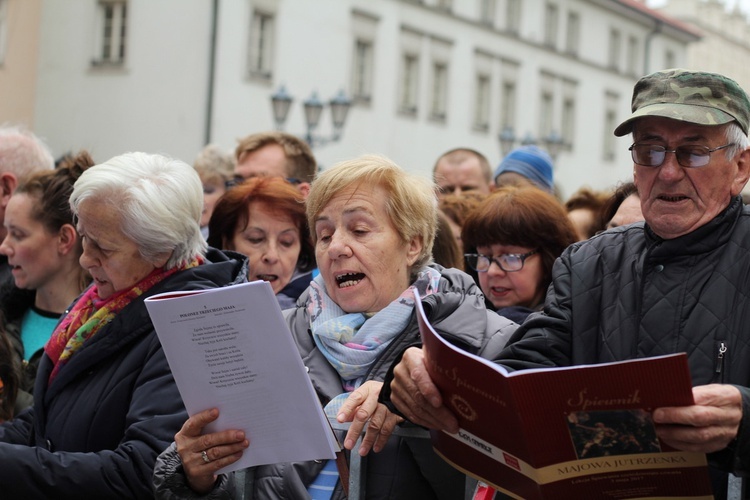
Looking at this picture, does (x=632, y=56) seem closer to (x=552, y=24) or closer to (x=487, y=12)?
(x=552, y=24)

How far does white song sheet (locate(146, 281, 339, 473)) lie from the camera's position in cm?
317

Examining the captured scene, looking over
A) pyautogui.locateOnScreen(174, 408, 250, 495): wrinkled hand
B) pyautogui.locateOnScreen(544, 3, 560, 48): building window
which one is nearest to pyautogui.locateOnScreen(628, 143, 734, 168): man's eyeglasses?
pyautogui.locateOnScreen(174, 408, 250, 495): wrinkled hand

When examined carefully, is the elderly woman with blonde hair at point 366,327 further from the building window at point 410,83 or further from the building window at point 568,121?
the building window at point 568,121

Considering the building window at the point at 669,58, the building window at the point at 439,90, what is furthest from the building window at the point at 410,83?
the building window at the point at 669,58

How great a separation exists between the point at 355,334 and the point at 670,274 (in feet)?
3.63

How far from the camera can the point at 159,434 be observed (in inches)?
149

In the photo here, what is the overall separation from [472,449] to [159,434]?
1.32m

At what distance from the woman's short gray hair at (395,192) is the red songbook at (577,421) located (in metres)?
1.09

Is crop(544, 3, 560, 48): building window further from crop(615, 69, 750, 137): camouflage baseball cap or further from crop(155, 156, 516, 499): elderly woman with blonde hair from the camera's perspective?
crop(615, 69, 750, 137): camouflage baseball cap

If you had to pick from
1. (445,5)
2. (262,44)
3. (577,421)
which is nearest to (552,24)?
(445,5)

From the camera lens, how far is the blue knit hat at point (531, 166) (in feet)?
25.1

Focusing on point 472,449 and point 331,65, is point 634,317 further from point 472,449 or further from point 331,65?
point 331,65

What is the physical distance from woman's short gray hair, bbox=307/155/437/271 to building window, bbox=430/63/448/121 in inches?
1304

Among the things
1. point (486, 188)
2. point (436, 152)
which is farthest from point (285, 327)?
point (436, 152)
